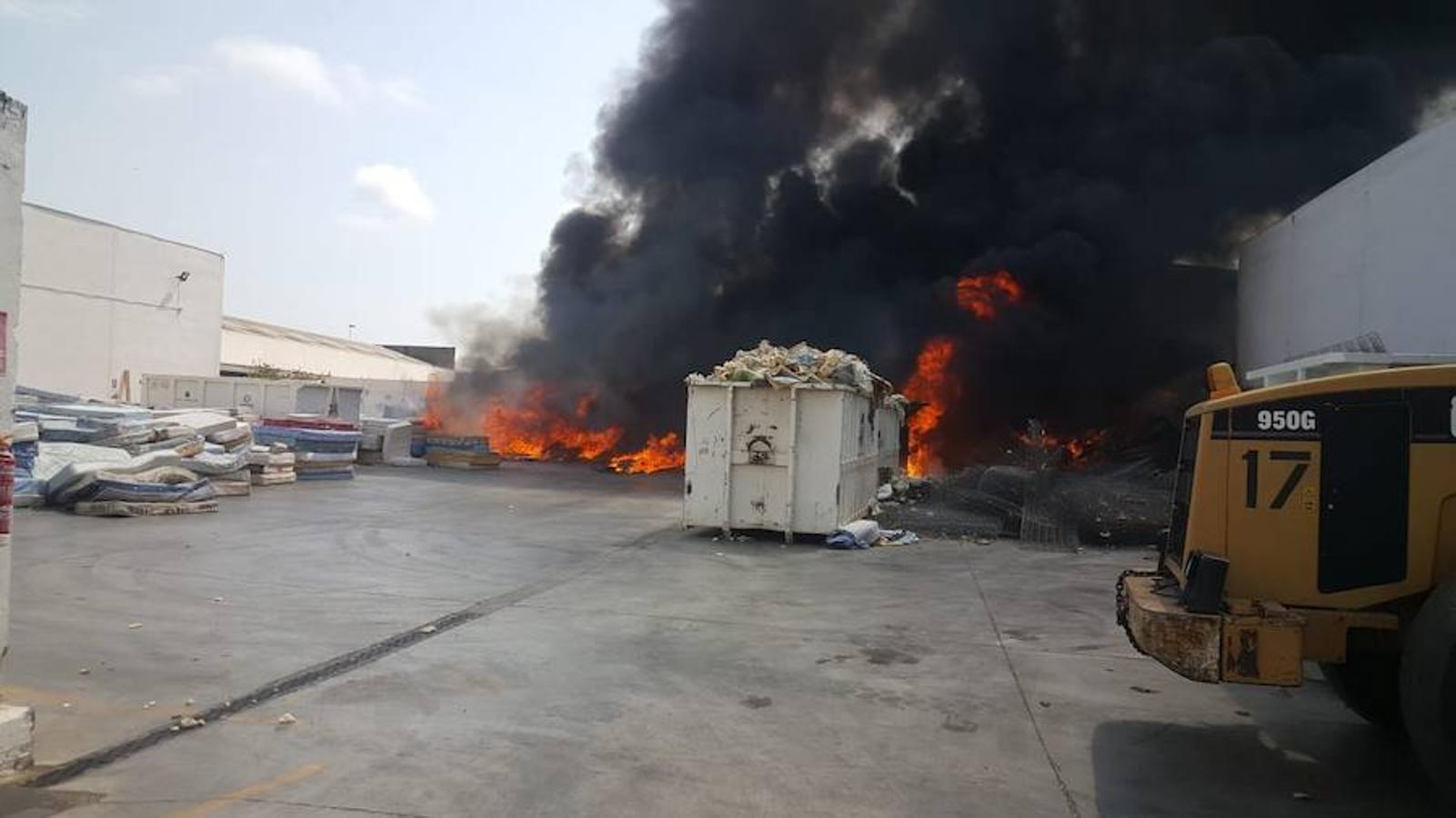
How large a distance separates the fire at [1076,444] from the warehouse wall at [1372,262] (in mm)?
3756

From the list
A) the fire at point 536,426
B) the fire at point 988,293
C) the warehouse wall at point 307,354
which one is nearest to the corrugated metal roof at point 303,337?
the warehouse wall at point 307,354

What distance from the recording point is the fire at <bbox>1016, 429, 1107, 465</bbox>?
19938 mm

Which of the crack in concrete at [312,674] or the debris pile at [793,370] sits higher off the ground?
the debris pile at [793,370]

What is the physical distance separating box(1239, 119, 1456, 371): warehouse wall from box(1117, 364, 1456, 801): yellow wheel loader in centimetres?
899

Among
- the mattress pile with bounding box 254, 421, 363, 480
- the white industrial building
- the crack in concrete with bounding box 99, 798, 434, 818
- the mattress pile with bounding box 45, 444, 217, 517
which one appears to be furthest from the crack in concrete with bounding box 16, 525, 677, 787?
the white industrial building

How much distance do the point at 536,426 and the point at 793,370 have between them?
1618 cm

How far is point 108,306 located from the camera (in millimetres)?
28422

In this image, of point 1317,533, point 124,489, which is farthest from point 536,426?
point 1317,533

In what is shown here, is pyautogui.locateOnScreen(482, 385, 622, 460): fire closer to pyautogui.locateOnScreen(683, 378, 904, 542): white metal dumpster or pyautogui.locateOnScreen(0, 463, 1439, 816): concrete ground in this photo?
pyautogui.locateOnScreen(683, 378, 904, 542): white metal dumpster

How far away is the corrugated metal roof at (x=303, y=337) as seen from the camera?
4144 cm

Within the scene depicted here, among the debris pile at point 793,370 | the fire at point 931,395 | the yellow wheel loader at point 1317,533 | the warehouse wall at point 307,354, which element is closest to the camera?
the yellow wheel loader at point 1317,533

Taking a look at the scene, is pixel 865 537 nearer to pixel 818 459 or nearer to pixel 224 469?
pixel 818 459

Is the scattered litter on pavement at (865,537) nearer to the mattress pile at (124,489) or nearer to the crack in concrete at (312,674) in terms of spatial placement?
the crack in concrete at (312,674)

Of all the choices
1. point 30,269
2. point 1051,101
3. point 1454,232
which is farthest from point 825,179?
point 30,269
